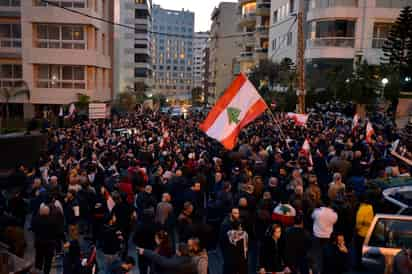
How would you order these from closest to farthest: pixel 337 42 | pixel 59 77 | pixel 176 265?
1. pixel 176 265
2. pixel 59 77
3. pixel 337 42

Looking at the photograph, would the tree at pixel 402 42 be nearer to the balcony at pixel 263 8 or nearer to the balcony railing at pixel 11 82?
the balcony railing at pixel 11 82

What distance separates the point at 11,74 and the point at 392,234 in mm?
31854

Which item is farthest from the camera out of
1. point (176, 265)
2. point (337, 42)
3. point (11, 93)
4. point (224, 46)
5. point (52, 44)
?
point (224, 46)

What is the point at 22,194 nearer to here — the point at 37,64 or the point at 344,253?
the point at 344,253

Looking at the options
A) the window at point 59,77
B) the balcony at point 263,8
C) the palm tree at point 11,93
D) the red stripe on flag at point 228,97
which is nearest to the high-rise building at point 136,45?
the balcony at point 263,8

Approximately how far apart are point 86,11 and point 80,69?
13.6 feet

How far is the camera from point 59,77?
106 ft

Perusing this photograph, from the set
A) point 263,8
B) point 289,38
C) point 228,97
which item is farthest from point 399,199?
point 263,8

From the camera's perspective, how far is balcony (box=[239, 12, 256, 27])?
61375 millimetres

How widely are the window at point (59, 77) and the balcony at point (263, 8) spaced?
103ft

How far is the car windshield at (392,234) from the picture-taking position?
6883mm

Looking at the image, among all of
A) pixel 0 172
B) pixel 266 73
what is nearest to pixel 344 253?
pixel 0 172

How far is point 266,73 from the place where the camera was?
40438mm

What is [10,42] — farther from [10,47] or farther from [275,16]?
[275,16]
